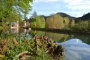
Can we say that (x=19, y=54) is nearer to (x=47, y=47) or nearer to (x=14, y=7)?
(x=47, y=47)

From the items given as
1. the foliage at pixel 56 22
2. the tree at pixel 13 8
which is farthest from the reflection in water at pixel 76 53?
the foliage at pixel 56 22

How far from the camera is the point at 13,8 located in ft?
119

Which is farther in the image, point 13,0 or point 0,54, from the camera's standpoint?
point 13,0

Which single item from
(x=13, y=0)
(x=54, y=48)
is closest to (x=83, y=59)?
(x=54, y=48)

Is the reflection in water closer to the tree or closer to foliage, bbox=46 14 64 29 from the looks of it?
the tree

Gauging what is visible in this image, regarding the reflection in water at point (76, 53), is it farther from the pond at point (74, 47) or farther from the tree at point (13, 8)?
the tree at point (13, 8)

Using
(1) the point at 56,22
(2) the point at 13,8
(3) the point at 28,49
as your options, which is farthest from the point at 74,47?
(1) the point at 56,22

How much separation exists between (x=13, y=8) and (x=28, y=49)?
2439 cm

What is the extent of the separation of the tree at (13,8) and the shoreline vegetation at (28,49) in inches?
759

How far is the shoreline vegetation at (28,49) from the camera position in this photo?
10914 mm

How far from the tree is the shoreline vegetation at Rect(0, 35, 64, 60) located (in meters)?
19.3

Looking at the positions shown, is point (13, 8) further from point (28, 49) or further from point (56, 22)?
point (56, 22)

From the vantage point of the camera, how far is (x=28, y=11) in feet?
120

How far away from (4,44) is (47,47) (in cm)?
444
